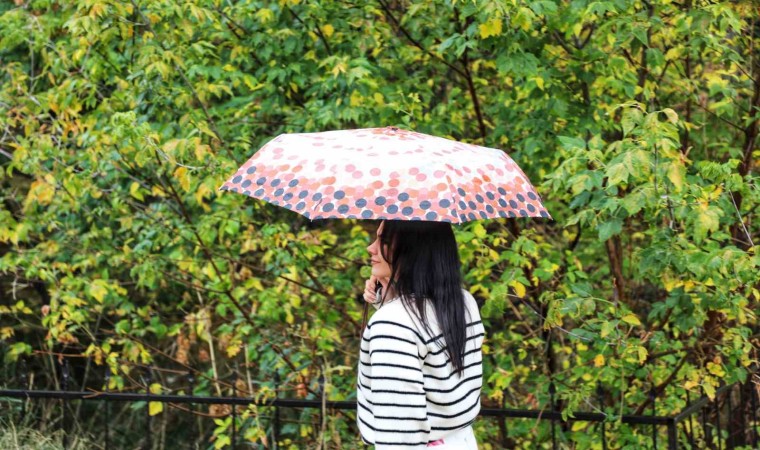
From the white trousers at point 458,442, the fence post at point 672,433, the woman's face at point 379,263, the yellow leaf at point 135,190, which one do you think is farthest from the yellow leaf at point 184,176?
the fence post at point 672,433

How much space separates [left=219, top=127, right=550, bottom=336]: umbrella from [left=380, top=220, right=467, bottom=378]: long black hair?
0.16 m

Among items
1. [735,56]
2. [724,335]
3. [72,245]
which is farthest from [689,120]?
[72,245]

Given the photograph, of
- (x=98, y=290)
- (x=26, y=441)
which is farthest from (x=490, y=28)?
(x=26, y=441)

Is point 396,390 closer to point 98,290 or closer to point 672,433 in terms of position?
point 672,433

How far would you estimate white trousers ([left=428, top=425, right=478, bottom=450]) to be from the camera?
2553 millimetres

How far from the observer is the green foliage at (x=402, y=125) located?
397cm

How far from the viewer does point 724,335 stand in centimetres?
412

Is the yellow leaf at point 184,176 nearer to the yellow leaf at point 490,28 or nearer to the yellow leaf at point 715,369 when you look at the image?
the yellow leaf at point 490,28

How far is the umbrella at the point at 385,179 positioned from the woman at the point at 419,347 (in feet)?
0.53

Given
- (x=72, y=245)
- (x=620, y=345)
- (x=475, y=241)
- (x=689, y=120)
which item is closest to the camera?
(x=620, y=345)

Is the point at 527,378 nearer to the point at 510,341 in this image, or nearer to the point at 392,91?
the point at 510,341

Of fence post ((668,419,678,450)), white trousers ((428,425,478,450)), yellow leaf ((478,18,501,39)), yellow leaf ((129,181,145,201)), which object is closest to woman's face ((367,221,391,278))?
white trousers ((428,425,478,450))

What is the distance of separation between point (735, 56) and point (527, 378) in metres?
1.87

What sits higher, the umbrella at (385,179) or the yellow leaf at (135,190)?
the yellow leaf at (135,190)
